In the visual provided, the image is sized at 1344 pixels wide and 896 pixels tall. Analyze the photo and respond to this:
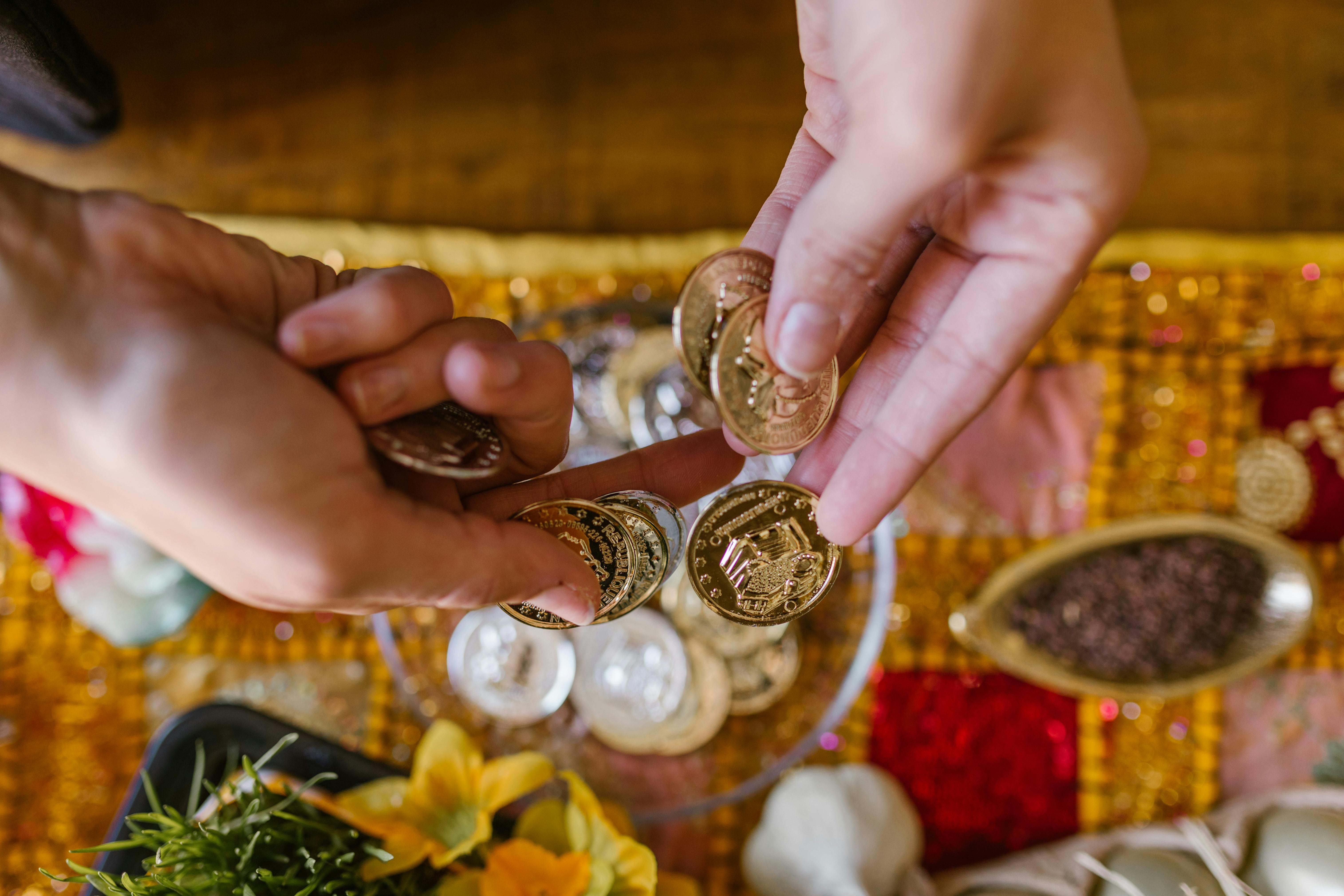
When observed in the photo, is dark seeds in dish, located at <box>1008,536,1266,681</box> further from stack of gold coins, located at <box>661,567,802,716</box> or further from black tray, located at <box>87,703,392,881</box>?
black tray, located at <box>87,703,392,881</box>

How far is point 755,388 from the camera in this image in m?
0.67

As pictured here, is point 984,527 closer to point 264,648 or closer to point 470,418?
point 470,418

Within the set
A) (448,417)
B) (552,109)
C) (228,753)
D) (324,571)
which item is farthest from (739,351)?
(552,109)

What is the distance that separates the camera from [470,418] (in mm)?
629

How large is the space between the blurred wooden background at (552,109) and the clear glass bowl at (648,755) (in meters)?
0.35

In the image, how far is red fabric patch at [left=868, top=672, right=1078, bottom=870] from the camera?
1053 mm

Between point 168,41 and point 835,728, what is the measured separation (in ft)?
4.79

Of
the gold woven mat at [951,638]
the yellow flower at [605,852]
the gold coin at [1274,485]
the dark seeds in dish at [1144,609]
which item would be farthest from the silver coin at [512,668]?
the gold coin at [1274,485]

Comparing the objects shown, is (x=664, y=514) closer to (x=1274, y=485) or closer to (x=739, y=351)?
(x=739, y=351)

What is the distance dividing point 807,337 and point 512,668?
62 cm

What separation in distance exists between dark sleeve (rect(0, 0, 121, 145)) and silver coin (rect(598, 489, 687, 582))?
677 mm

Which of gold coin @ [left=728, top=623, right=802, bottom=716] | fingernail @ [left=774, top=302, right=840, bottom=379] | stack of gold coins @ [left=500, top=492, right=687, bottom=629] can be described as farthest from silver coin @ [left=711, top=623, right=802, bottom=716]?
fingernail @ [left=774, top=302, right=840, bottom=379]

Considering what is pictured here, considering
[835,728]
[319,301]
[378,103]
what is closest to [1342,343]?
[835,728]

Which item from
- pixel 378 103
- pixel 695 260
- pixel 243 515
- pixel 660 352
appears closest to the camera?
pixel 243 515
